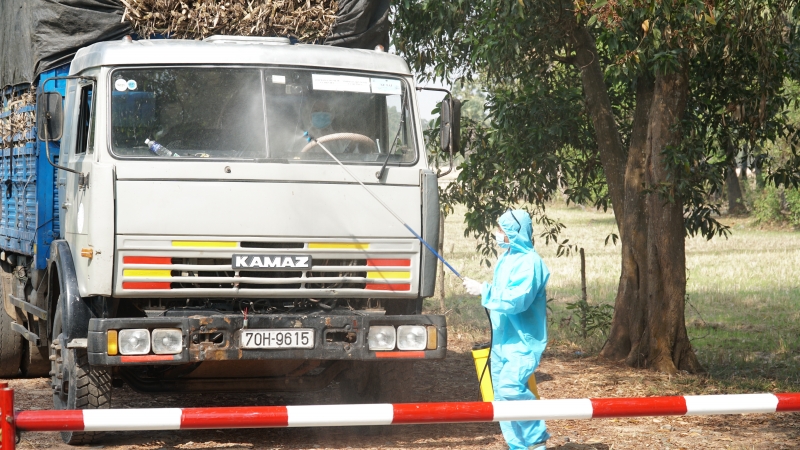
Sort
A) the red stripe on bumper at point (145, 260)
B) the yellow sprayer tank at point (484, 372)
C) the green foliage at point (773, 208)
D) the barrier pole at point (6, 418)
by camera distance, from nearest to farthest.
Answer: the barrier pole at point (6, 418), the red stripe on bumper at point (145, 260), the yellow sprayer tank at point (484, 372), the green foliage at point (773, 208)

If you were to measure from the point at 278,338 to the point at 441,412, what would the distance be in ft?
7.43

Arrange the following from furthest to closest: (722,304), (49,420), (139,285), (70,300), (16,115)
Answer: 1. (722,304)
2. (16,115)
3. (70,300)
4. (139,285)
5. (49,420)

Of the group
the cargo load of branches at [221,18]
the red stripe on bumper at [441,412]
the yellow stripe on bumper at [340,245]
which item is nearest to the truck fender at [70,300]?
the yellow stripe on bumper at [340,245]

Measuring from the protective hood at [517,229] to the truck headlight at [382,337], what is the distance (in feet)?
3.31

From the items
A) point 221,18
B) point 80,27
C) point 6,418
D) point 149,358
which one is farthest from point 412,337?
point 80,27

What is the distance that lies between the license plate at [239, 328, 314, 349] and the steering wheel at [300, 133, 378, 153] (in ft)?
3.98

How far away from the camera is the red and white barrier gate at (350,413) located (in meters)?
4.18

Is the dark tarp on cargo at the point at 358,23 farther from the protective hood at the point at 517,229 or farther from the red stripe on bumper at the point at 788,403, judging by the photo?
the red stripe on bumper at the point at 788,403

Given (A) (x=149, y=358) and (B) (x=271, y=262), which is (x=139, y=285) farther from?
(B) (x=271, y=262)

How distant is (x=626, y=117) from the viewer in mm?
12094

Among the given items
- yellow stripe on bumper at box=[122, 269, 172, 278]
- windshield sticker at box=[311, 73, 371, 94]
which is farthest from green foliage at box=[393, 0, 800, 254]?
yellow stripe on bumper at box=[122, 269, 172, 278]

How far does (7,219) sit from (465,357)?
4997 millimetres

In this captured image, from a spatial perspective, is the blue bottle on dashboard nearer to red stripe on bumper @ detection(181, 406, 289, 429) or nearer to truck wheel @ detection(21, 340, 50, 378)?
red stripe on bumper @ detection(181, 406, 289, 429)

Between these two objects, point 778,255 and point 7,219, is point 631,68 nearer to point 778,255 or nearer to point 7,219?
point 7,219
